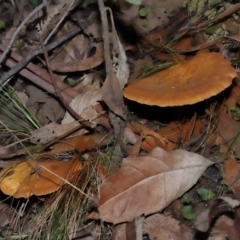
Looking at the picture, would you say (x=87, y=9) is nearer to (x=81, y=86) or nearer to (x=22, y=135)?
(x=81, y=86)

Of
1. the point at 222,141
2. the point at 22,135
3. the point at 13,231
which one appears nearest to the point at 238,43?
the point at 222,141

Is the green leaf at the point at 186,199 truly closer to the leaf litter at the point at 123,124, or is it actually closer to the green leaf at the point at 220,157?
the leaf litter at the point at 123,124

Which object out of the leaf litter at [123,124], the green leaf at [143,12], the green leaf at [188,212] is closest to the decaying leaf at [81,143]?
the leaf litter at [123,124]

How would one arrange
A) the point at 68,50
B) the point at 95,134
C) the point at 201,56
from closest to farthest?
the point at 201,56 → the point at 95,134 → the point at 68,50

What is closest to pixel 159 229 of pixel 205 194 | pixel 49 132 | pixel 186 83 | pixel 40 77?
pixel 205 194

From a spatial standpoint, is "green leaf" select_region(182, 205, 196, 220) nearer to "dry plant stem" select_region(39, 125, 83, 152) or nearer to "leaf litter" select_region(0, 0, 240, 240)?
"leaf litter" select_region(0, 0, 240, 240)

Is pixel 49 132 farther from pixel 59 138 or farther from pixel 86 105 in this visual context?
pixel 86 105

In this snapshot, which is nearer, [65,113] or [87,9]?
[65,113]
